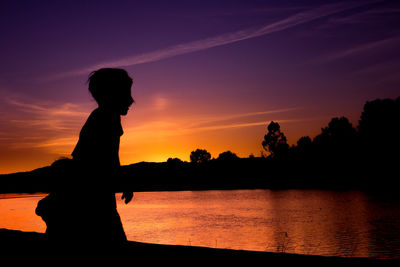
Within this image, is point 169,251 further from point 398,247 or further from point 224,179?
point 224,179

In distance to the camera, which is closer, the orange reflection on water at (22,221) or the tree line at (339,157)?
the orange reflection on water at (22,221)

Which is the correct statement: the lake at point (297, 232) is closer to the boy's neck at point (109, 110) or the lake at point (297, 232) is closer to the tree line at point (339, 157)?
the boy's neck at point (109, 110)

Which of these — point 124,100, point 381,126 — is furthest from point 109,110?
point 381,126

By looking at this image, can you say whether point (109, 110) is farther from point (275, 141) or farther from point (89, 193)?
point (275, 141)

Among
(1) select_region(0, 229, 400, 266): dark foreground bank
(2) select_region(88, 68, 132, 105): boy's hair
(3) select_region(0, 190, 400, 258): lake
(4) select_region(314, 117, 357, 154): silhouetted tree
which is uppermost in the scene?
(4) select_region(314, 117, 357, 154): silhouetted tree

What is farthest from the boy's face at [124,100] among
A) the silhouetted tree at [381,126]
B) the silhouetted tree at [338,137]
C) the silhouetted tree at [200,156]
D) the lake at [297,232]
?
the silhouetted tree at [200,156]

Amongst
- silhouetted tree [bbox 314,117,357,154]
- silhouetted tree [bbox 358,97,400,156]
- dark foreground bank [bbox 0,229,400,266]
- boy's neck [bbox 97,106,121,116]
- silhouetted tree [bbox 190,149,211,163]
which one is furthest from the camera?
silhouetted tree [bbox 190,149,211,163]

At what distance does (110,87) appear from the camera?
3115 millimetres

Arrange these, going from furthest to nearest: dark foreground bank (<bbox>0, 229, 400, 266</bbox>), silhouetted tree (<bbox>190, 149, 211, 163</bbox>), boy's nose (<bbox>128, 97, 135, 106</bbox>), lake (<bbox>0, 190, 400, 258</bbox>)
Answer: silhouetted tree (<bbox>190, 149, 211, 163</bbox>), lake (<bbox>0, 190, 400, 258</bbox>), dark foreground bank (<bbox>0, 229, 400, 266</bbox>), boy's nose (<bbox>128, 97, 135, 106</bbox>)

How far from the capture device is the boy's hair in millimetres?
3104

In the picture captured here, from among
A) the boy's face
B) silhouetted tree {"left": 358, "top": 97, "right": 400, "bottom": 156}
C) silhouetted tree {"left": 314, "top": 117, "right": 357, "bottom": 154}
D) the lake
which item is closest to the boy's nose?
the boy's face

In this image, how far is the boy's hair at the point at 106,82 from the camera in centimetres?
310

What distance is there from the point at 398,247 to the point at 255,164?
104 meters

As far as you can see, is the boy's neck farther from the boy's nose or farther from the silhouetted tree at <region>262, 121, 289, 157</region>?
the silhouetted tree at <region>262, 121, 289, 157</region>
